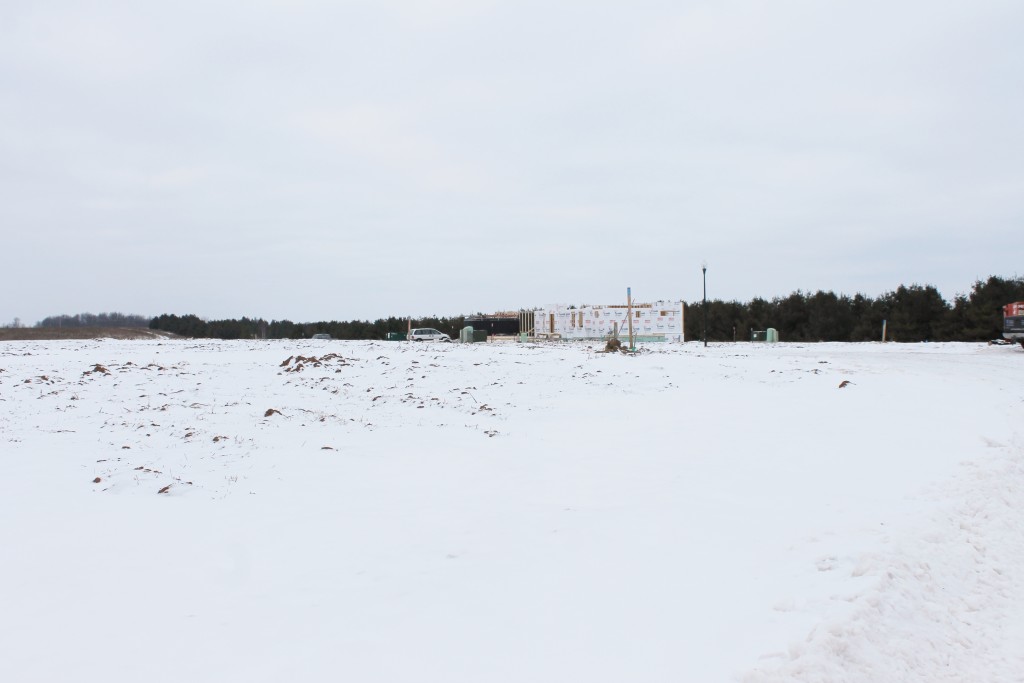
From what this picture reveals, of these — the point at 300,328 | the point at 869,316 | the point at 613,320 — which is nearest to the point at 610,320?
the point at 613,320

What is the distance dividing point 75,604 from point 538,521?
3874 millimetres

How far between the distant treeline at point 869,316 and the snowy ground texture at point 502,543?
32.7m

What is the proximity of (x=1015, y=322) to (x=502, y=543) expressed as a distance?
28.5 metres

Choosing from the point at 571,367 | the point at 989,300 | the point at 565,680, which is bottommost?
the point at 565,680

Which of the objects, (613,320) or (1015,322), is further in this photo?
(613,320)

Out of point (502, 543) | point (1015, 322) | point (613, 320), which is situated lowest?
point (502, 543)

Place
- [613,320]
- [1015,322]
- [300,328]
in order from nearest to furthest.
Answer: [1015,322]
[613,320]
[300,328]

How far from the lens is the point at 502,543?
570 centimetres

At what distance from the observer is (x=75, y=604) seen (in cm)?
430

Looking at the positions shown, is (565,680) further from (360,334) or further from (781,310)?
(360,334)

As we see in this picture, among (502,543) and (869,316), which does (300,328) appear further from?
(502,543)

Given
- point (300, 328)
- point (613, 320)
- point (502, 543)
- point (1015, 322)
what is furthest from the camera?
point (300, 328)

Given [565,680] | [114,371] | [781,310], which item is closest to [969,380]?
[565,680]

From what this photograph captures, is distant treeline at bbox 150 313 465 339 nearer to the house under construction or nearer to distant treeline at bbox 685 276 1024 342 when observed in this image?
the house under construction
